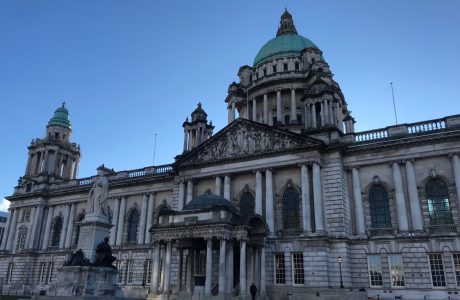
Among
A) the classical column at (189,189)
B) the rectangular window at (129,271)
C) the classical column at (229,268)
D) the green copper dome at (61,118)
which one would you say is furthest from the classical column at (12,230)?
the classical column at (229,268)

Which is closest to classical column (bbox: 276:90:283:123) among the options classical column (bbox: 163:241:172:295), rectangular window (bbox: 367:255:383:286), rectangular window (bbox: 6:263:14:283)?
rectangular window (bbox: 367:255:383:286)

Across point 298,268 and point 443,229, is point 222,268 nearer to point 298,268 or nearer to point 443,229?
point 298,268

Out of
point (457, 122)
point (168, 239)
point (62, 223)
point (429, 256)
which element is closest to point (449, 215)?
point (429, 256)

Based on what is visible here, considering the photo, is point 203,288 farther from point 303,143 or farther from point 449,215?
point 449,215

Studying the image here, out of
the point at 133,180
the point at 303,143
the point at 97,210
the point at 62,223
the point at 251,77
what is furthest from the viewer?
the point at 251,77

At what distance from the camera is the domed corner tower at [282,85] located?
168ft

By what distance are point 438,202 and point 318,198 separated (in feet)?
31.1

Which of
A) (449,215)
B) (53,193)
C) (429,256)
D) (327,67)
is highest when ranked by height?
(327,67)

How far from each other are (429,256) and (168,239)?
20293 millimetres

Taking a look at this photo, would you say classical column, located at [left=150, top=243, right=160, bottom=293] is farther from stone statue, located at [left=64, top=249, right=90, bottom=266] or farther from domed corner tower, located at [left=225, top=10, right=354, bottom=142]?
domed corner tower, located at [left=225, top=10, right=354, bottom=142]

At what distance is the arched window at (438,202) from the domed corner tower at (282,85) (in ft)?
51.8

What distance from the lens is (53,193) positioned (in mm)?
55312

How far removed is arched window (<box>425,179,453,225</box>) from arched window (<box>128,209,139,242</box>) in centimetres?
3204

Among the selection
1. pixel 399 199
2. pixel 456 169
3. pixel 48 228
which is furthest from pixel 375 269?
pixel 48 228
